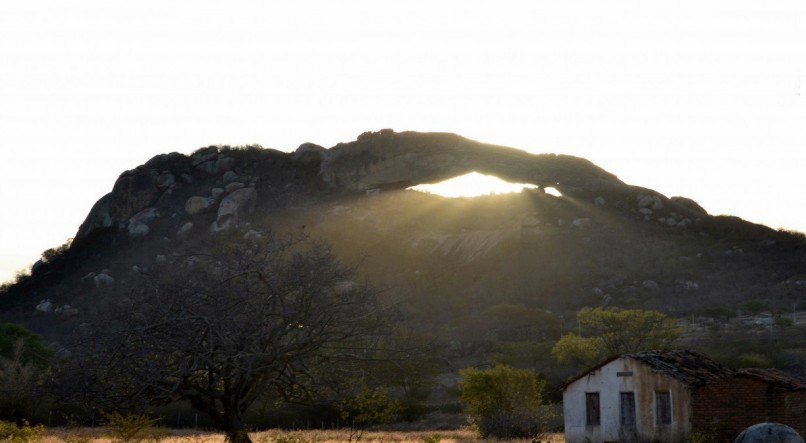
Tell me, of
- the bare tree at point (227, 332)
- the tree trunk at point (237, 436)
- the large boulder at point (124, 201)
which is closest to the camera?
the bare tree at point (227, 332)

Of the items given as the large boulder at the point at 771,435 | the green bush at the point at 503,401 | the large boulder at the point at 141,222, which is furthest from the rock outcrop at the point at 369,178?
the large boulder at the point at 771,435

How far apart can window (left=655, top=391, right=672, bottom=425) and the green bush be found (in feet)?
24.0

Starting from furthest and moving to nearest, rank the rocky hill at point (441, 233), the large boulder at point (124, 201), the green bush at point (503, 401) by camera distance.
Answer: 1. the large boulder at point (124, 201)
2. the rocky hill at point (441, 233)
3. the green bush at point (503, 401)

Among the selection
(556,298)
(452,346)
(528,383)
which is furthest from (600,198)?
(528,383)

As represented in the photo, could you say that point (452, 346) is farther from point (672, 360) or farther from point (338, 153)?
point (338, 153)

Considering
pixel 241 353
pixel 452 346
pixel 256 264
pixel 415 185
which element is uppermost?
pixel 415 185

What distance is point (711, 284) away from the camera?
82500 mm

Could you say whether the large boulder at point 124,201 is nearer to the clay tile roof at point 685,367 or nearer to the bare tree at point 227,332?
the clay tile roof at point 685,367

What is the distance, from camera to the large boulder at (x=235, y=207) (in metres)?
101

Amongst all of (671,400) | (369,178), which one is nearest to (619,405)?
(671,400)

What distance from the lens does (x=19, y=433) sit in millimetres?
25641

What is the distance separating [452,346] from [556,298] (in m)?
17.7

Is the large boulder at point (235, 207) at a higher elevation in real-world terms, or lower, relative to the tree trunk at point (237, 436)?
higher

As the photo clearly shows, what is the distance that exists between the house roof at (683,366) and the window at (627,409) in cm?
131
